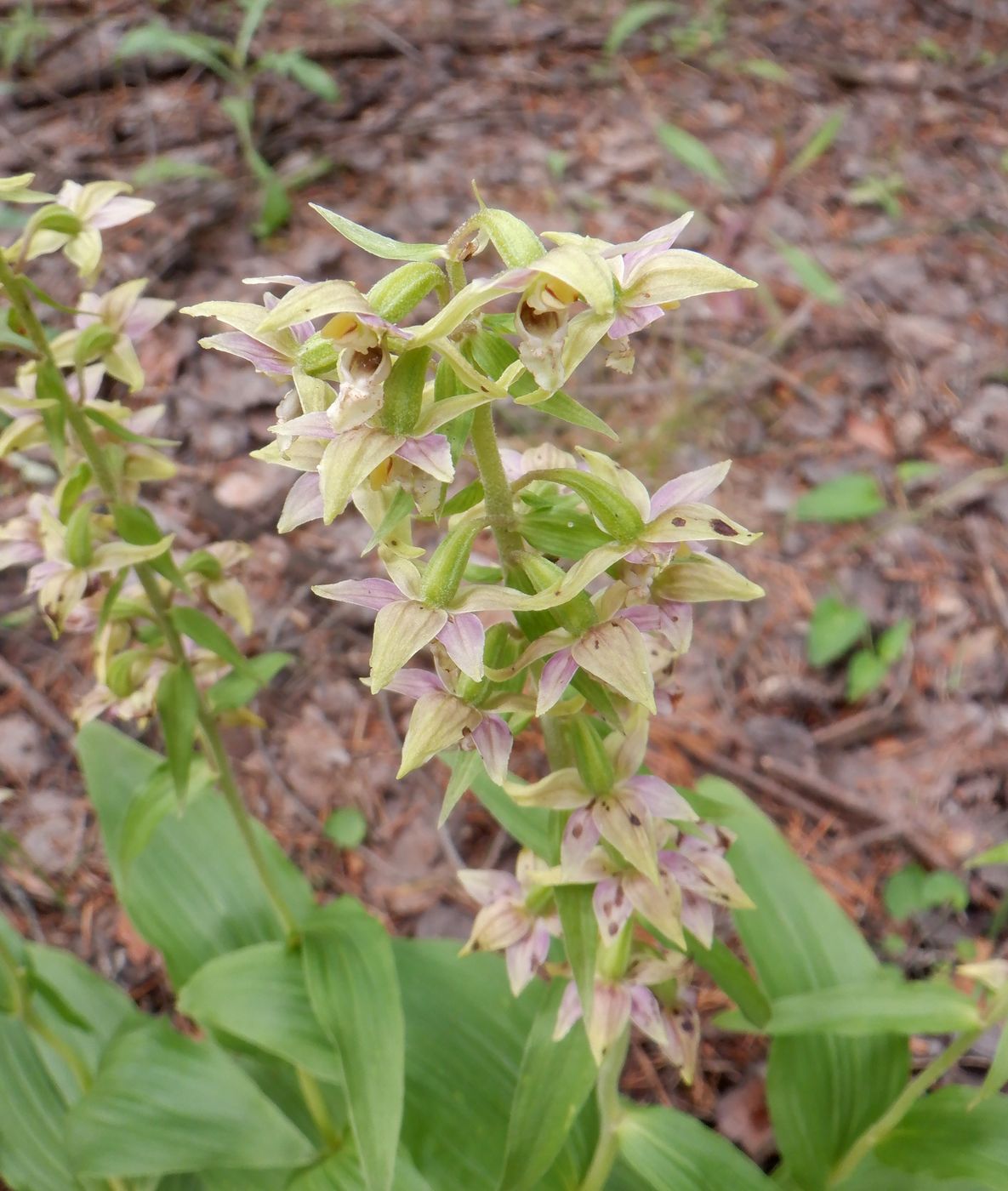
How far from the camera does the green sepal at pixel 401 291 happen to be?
1.29 m

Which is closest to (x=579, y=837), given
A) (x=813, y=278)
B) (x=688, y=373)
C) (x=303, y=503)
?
(x=303, y=503)

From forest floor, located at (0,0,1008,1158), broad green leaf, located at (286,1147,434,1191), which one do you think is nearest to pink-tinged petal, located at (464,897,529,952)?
broad green leaf, located at (286,1147,434,1191)

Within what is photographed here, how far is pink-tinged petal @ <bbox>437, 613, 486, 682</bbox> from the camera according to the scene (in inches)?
55.1

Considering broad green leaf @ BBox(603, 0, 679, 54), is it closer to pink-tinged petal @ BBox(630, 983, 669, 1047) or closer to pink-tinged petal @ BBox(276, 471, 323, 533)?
pink-tinged petal @ BBox(276, 471, 323, 533)

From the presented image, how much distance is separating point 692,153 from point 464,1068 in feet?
14.5

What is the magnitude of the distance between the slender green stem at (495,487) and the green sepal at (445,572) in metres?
0.08

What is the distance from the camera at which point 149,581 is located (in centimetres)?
219

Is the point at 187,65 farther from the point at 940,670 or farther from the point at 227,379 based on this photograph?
the point at 940,670

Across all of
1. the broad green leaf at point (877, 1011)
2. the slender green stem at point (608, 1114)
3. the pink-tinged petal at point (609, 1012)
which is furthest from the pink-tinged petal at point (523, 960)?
the broad green leaf at point (877, 1011)

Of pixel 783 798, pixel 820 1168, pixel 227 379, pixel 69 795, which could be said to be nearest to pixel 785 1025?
pixel 820 1168

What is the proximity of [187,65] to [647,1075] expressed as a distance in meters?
5.61

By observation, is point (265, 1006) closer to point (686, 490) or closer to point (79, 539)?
point (79, 539)

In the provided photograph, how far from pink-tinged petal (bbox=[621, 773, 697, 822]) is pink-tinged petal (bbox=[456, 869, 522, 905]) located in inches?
15.4

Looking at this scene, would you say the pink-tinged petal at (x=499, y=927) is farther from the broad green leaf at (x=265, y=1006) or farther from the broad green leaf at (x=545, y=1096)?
the broad green leaf at (x=265, y=1006)
